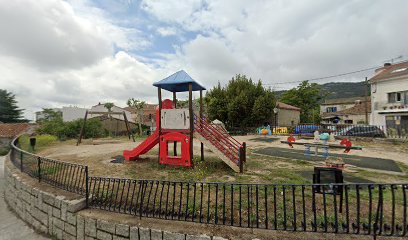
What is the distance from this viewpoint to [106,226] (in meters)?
3.65

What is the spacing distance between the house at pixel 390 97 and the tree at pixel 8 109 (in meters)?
59.0

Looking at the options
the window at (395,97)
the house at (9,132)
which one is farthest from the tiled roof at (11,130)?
the window at (395,97)

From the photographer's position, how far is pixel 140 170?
6777 millimetres

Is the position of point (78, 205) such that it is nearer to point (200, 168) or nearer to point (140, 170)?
point (140, 170)

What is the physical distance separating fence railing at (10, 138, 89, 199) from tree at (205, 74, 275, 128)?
20365 mm

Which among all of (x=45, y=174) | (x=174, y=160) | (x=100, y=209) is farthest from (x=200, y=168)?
(x=45, y=174)

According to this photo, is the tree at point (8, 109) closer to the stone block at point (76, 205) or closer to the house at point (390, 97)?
the stone block at point (76, 205)

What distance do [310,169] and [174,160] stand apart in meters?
4.88

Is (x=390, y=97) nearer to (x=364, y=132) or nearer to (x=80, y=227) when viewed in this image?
(x=364, y=132)

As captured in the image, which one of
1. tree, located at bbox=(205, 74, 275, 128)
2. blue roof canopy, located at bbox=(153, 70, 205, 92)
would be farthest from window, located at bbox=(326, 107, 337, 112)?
blue roof canopy, located at bbox=(153, 70, 205, 92)

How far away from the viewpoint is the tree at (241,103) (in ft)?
80.1

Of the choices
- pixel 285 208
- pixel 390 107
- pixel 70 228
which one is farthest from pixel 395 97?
pixel 70 228

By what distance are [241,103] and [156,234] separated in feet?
73.4

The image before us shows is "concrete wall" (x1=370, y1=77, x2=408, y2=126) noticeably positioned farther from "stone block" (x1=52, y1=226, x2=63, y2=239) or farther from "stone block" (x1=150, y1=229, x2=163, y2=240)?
"stone block" (x1=52, y1=226, x2=63, y2=239)
